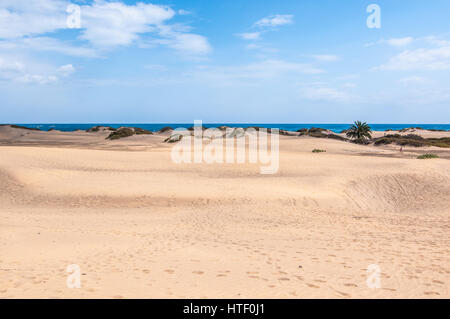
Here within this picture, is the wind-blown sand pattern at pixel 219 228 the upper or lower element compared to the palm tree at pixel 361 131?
lower

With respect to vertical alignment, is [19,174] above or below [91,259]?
above

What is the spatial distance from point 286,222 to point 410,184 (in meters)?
10.2

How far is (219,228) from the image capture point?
1076cm

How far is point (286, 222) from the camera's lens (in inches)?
457

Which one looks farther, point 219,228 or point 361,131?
point 361,131

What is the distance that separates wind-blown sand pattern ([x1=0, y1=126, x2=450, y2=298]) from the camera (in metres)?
6.37

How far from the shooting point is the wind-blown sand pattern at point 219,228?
6.37 meters

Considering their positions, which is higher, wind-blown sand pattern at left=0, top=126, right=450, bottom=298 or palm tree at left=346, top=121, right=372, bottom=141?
palm tree at left=346, top=121, right=372, bottom=141

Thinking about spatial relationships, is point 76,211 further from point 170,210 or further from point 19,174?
point 19,174

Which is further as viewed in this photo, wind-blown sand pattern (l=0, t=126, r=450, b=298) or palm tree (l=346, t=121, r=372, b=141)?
palm tree (l=346, t=121, r=372, b=141)

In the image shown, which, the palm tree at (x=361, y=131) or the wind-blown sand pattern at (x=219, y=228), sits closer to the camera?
the wind-blown sand pattern at (x=219, y=228)
